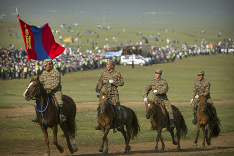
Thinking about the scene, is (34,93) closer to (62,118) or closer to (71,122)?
(62,118)

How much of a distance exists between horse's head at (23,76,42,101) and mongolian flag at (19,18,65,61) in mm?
4935

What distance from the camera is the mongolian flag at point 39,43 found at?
62.3 ft

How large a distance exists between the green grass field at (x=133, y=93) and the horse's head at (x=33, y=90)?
13.5 feet

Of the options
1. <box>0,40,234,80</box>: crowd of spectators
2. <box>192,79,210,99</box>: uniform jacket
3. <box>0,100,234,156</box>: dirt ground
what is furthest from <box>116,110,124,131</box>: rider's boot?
<box>0,40,234,80</box>: crowd of spectators

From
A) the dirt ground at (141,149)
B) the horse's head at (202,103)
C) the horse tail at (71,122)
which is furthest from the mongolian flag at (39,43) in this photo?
the horse's head at (202,103)

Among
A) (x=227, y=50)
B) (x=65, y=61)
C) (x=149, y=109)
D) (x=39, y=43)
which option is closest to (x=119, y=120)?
(x=149, y=109)

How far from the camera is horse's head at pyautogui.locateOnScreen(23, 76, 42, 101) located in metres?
13.6

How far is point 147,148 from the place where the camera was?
1739 cm

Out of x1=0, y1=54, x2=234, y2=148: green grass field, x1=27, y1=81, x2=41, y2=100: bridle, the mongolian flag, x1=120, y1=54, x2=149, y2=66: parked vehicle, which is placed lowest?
x1=0, y1=54, x2=234, y2=148: green grass field

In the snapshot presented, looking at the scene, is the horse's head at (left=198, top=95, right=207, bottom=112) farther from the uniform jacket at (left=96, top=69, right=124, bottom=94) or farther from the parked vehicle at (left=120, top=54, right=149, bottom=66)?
the parked vehicle at (left=120, top=54, right=149, bottom=66)

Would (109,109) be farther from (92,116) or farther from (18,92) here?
(18,92)

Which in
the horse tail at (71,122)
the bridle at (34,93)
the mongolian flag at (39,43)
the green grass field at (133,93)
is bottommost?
the green grass field at (133,93)

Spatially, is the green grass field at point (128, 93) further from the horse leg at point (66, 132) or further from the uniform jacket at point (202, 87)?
the uniform jacket at point (202, 87)

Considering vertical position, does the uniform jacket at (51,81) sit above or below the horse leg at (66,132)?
above
